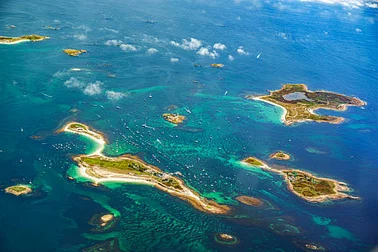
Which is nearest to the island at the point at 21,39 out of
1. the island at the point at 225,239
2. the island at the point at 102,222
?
the island at the point at 102,222

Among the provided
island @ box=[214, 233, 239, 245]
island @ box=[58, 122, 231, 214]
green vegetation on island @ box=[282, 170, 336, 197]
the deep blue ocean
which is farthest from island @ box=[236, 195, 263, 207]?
island @ box=[214, 233, 239, 245]

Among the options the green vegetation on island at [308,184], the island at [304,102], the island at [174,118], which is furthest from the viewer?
the island at [304,102]

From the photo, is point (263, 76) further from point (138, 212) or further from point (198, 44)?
point (138, 212)

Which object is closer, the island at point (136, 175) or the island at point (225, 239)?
the island at point (225, 239)

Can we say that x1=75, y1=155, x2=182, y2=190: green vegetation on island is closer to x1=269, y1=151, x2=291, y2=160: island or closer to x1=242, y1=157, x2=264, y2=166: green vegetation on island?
x1=242, y1=157, x2=264, y2=166: green vegetation on island

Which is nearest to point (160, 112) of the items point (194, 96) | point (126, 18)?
point (194, 96)

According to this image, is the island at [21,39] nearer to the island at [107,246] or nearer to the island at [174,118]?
the island at [174,118]
